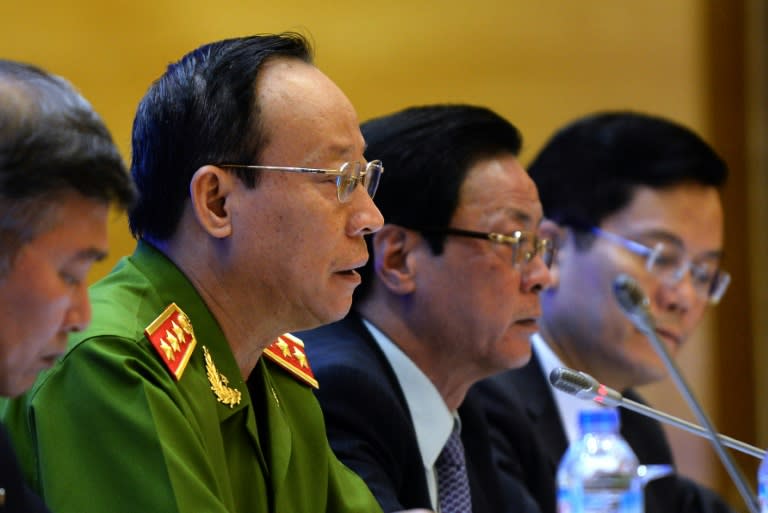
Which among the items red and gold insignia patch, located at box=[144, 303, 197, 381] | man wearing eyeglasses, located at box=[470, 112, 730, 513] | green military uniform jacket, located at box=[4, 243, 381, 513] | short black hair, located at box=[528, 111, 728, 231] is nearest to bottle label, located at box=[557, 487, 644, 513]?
green military uniform jacket, located at box=[4, 243, 381, 513]

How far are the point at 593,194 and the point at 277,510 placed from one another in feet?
5.81

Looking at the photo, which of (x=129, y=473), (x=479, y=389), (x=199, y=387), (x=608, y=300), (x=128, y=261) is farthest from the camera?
(x=608, y=300)

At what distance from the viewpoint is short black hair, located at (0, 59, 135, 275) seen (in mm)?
1312

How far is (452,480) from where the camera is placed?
2.44m

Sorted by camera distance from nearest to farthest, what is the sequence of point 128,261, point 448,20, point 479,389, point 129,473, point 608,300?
1. point 129,473
2. point 128,261
3. point 479,389
4. point 608,300
5. point 448,20

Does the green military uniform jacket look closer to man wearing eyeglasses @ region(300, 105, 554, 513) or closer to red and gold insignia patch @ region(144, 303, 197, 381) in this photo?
red and gold insignia patch @ region(144, 303, 197, 381)

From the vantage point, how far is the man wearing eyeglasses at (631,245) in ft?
10.9

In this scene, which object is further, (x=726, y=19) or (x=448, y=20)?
(x=726, y=19)

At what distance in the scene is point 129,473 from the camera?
1608 millimetres

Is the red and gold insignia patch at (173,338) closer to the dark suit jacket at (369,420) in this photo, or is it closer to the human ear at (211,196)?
the human ear at (211,196)

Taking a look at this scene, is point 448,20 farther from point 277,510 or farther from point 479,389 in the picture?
point 277,510

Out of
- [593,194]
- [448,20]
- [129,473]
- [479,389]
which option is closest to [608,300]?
[593,194]

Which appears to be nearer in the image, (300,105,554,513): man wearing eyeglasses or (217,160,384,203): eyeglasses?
(217,160,384,203): eyeglasses

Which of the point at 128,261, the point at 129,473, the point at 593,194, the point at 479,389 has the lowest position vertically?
the point at 479,389
